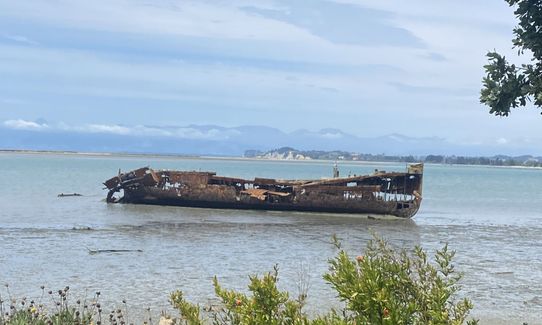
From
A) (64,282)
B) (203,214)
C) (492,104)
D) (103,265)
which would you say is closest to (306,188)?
(203,214)

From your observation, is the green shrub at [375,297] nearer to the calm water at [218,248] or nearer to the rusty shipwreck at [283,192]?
the calm water at [218,248]

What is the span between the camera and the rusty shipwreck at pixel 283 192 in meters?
32.7

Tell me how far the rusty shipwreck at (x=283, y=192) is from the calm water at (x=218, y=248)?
0.72 meters

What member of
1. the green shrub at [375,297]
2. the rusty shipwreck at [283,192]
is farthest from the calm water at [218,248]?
the green shrub at [375,297]

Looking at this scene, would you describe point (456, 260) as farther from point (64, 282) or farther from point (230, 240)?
point (64, 282)

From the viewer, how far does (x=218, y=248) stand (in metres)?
20.3

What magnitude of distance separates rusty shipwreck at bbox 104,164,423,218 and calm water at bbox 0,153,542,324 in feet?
2.36

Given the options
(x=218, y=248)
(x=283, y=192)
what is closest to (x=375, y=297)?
(x=218, y=248)

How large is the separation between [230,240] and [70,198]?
76.4 feet

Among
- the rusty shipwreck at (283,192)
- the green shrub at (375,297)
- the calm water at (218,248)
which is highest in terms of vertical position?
the green shrub at (375,297)

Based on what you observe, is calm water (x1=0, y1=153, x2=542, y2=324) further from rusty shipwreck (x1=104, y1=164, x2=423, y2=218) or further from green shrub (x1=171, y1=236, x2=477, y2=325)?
green shrub (x1=171, y1=236, x2=477, y2=325)

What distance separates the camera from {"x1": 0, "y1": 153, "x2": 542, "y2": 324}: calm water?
13555 millimetres

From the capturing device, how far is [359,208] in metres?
32.8

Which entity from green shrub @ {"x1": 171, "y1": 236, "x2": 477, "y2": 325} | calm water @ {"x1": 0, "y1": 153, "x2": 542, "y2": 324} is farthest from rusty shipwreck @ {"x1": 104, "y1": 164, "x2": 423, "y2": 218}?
green shrub @ {"x1": 171, "y1": 236, "x2": 477, "y2": 325}
